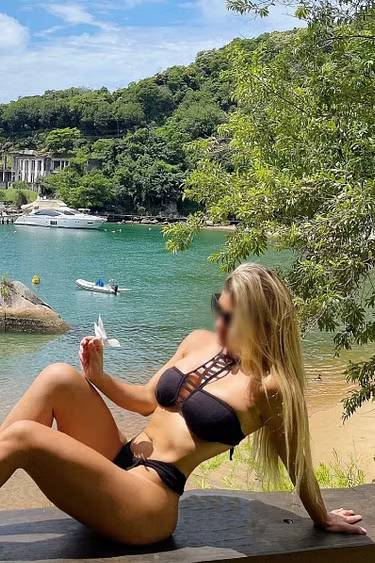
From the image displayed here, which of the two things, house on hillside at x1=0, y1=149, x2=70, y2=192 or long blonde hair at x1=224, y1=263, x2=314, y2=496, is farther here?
house on hillside at x1=0, y1=149, x2=70, y2=192

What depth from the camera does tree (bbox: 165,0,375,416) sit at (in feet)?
16.8

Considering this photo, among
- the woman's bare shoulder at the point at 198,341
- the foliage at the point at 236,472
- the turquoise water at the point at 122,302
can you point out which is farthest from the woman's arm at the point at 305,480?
the turquoise water at the point at 122,302

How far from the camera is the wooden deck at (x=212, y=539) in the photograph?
Answer: 230 centimetres

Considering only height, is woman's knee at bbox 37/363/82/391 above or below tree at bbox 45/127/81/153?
below

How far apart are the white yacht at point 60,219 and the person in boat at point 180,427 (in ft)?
234

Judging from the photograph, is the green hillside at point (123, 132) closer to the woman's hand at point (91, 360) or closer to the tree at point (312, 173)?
the tree at point (312, 173)

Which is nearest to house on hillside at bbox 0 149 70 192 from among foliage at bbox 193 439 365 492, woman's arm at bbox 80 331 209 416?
foliage at bbox 193 439 365 492

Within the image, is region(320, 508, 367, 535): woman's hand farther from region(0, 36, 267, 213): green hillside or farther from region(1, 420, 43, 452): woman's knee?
region(0, 36, 267, 213): green hillside

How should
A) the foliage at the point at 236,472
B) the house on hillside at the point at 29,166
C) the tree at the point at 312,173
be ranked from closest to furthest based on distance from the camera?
the tree at the point at 312,173 < the foliage at the point at 236,472 < the house on hillside at the point at 29,166

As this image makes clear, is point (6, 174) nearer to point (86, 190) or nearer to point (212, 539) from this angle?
point (86, 190)

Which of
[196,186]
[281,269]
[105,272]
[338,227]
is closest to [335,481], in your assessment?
[281,269]

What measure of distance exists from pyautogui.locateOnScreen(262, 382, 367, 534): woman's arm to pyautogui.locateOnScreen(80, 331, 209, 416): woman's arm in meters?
0.46

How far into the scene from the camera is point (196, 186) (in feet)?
22.3

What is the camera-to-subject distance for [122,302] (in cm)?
2644
